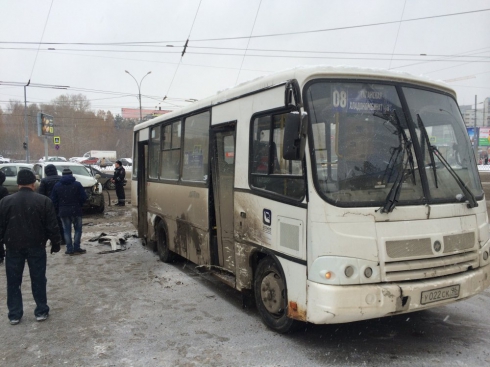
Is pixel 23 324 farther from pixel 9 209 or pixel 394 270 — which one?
pixel 394 270

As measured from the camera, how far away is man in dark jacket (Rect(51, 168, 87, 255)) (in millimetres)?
8914

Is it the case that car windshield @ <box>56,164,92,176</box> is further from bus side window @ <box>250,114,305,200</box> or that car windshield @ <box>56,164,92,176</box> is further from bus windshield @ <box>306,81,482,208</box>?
bus windshield @ <box>306,81,482,208</box>

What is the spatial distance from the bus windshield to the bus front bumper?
0.73 metres

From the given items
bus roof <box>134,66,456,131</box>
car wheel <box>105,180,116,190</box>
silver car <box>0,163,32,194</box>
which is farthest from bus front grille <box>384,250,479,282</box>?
car wheel <box>105,180,116,190</box>

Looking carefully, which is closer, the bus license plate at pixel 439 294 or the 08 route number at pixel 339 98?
the bus license plate at pixel 439 294

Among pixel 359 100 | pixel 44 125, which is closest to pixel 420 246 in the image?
pixel 359 100

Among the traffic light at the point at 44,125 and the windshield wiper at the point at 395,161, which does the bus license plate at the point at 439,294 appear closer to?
the windshield wiper at the point at 395,161

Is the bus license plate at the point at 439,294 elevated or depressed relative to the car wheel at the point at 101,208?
elevated

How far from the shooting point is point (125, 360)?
4.18 metres

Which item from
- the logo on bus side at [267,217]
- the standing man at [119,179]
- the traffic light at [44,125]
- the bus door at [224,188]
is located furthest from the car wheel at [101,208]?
the traffic light at [44,125]

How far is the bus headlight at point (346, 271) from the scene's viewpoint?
3.89 meters

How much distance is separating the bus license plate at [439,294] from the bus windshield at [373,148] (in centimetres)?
83

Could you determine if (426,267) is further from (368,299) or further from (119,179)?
(119,179)

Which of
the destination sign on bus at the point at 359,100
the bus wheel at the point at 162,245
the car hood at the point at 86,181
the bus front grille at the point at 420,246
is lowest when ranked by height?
the bus wheel at the point at 162,245
